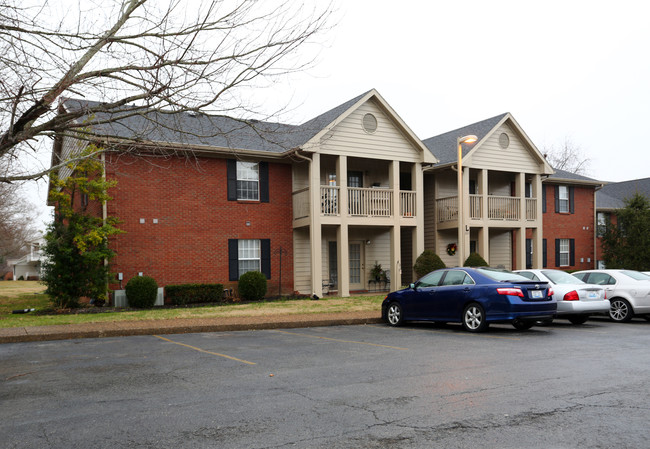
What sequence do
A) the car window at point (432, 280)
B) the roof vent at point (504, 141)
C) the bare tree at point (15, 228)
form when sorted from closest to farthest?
the car window at point (432, 280), the roof vent at point (504, 141), the bare tree at point (15, 228)

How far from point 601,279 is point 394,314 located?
6.11 metres

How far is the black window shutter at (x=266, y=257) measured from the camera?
21797 millimetres

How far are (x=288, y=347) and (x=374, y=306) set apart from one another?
25.4 ft

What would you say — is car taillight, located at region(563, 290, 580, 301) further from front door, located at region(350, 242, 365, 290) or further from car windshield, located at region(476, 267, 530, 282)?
front door, located at region(350, 242, 365, 290)

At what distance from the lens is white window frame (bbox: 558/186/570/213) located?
3098 cm

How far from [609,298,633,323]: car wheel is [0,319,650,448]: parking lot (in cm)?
381

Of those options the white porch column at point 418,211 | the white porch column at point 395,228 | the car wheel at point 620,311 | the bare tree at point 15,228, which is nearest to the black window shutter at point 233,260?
the white porch column at point 395,228

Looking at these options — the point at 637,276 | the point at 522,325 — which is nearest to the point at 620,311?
the point at 637,276

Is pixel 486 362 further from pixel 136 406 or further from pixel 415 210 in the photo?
pixel 415 210

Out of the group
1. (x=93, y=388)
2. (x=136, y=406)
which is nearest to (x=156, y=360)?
(x=93, y=388)

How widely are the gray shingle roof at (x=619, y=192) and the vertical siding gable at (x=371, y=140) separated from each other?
58.1 ft

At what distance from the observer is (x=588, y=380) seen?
23.0 feet

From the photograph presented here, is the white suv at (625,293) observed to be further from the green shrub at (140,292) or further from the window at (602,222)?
the window at (602,222)

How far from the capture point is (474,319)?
12.2m
